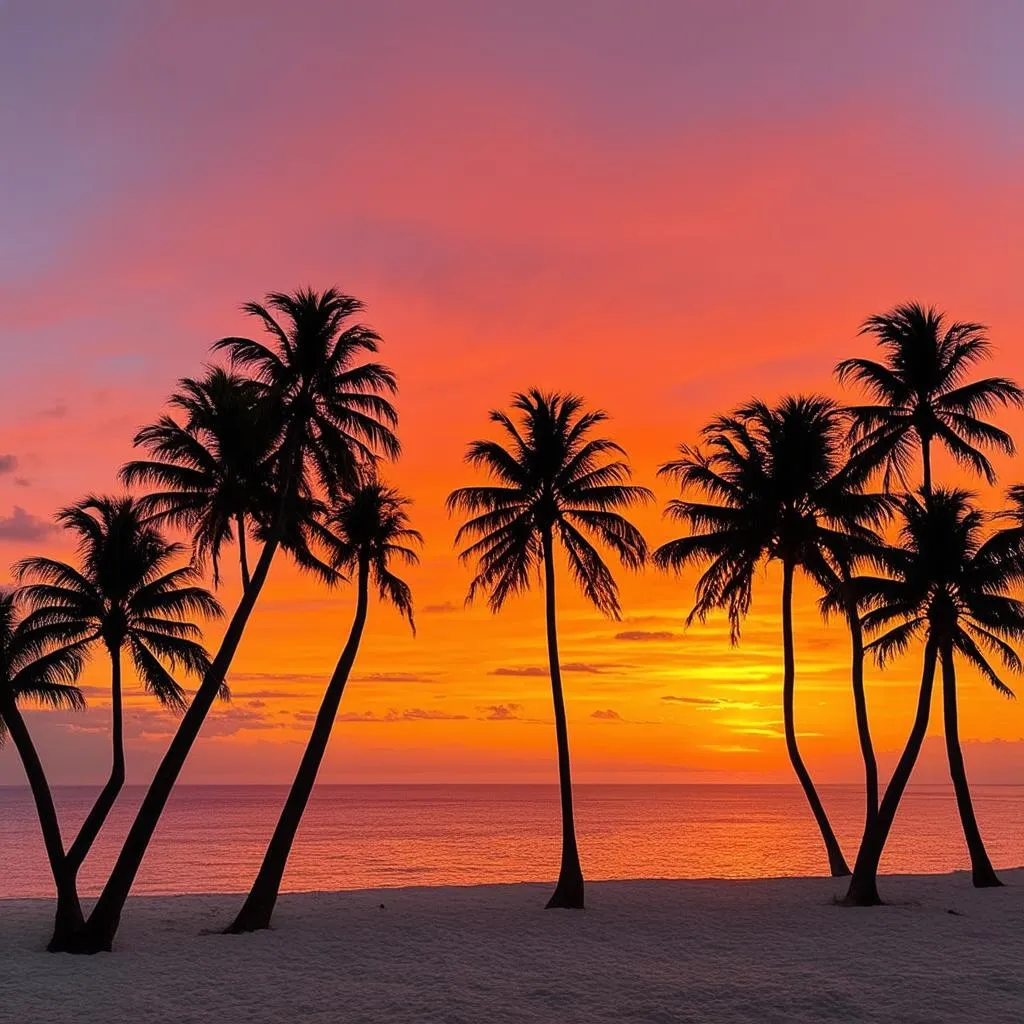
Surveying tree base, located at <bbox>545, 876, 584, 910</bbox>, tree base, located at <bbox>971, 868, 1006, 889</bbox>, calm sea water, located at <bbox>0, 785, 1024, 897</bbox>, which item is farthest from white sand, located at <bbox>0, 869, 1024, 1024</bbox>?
calm sea water, located at <bbox>0, 785, 1024, 897</bbox>

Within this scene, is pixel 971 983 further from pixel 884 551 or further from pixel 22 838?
pixel 22 838

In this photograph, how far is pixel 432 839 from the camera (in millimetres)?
A: 114938

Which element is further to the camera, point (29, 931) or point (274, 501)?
point (274, 501)

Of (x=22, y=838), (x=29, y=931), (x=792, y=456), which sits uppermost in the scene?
(x=792, y=456)

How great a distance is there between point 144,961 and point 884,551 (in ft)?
76.4

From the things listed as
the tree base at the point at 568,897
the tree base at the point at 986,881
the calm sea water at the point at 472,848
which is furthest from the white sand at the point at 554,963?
the calm sea water at the point at 472,848

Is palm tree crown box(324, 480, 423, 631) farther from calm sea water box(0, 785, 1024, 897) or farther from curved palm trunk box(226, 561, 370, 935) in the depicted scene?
calm sea water box(0, 785, 1024, 897)

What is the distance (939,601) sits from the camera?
31.6m

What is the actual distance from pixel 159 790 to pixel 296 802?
433 centimetres

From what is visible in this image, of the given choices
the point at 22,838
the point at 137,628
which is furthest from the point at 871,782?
the point at 22,838

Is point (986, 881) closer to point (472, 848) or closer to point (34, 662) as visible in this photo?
point (34, 662)

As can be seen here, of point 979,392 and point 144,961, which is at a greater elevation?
point 979,392

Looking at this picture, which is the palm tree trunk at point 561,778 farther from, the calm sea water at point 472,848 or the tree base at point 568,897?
the calm sea water at point 472,848

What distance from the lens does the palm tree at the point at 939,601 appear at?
30500 millimetres
